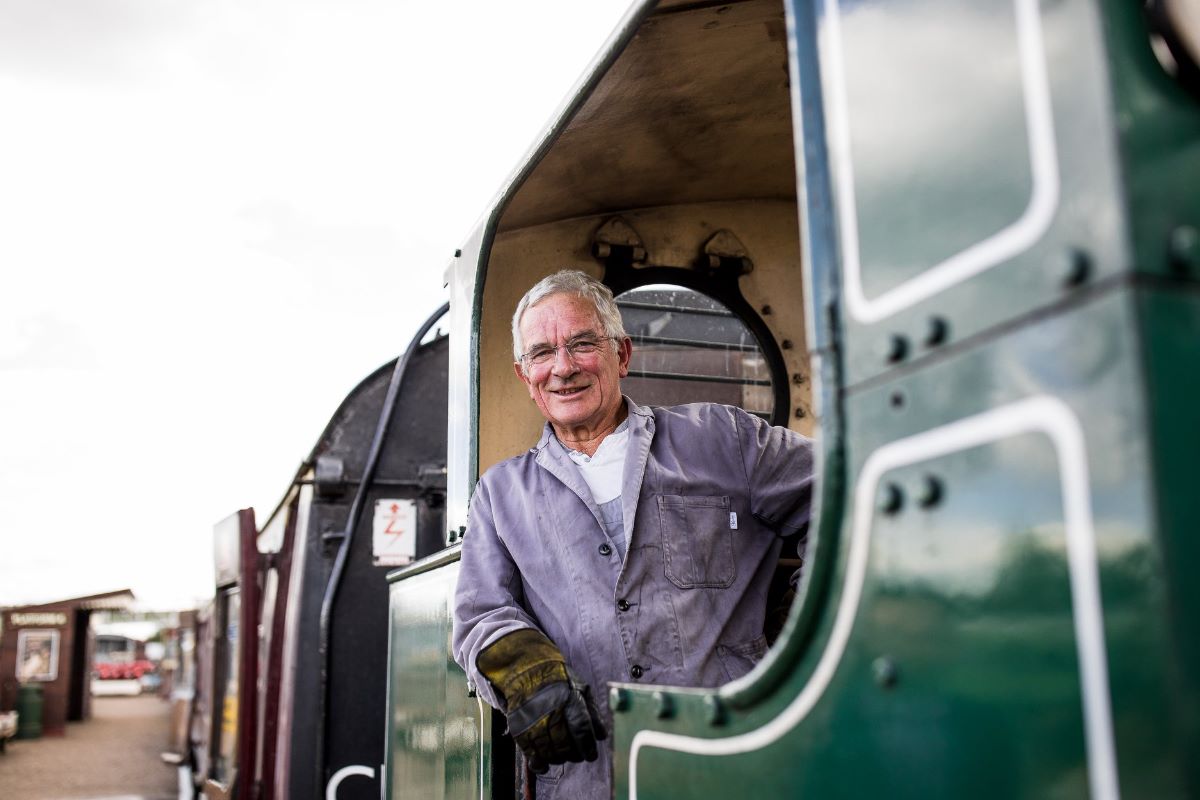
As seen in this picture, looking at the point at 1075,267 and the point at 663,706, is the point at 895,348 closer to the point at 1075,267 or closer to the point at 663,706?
the point at 1075,267

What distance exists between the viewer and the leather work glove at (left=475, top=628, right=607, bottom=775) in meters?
1.83

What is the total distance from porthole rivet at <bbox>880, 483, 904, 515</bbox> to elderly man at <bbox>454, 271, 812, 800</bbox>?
1028mm

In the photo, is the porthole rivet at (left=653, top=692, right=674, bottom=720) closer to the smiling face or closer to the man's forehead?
the smiling face

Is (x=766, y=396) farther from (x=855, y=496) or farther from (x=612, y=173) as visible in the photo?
(x=855, y=496)

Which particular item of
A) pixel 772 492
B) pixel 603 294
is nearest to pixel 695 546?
pixel 772 492

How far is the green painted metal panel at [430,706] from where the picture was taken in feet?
8.46

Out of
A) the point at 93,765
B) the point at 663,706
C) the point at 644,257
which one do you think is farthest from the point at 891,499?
the point at 93,765

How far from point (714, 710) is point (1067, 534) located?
0.58 metres

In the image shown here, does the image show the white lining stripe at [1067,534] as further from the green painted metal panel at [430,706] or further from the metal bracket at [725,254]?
the metal bracket at [725,254]

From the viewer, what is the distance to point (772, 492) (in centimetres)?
214

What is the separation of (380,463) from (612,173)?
9.77ft

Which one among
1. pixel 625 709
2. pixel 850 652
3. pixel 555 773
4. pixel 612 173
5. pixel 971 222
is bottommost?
pixel 555 773

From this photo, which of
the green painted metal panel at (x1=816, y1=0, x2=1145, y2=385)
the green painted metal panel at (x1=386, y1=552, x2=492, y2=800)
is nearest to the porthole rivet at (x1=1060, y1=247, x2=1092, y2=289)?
the green painted metal panel at (x1=816, y1=0, x2=1145, y2=385)

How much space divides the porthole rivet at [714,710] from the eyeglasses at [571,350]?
1.20 meters
